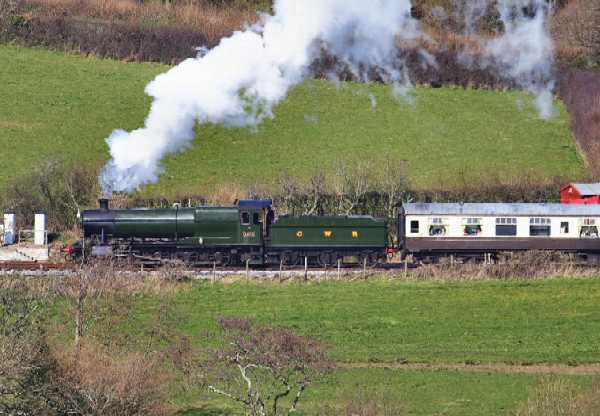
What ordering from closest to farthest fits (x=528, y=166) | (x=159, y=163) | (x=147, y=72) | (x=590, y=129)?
(x=159, y=163), (x=528, y=166), (x=590, y=129), (x=147, y=72)

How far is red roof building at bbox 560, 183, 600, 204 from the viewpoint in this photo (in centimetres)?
6234

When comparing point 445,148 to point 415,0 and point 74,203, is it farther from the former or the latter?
point 74,203

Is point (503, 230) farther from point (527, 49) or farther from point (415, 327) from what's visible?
point (527, 49)

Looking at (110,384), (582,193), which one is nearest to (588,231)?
(582,193)

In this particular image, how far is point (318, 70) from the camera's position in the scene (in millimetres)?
86250

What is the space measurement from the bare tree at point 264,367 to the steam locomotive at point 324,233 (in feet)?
58.3

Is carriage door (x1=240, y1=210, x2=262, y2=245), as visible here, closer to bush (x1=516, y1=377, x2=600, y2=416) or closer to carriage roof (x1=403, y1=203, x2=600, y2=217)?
carriage roof (x1=403, y1=203, x2=600, y2=217)

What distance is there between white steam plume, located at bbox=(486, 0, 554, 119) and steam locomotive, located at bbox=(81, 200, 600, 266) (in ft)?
95.5

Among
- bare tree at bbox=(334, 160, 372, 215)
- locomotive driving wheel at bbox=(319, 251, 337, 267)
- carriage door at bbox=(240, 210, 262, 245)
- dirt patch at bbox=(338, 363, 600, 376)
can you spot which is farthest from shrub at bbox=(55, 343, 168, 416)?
bare tree at bbox=(334, 160, 372, 215)

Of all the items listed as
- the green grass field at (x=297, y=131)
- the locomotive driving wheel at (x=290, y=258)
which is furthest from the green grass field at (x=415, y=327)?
the green grass field at (x=297, y=131)

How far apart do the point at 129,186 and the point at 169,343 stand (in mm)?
21799

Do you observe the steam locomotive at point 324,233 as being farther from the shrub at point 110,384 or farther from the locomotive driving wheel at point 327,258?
the shrub at point 110,384

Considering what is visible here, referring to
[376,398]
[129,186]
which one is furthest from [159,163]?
[376,398]

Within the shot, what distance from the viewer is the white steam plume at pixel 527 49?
83500mm
